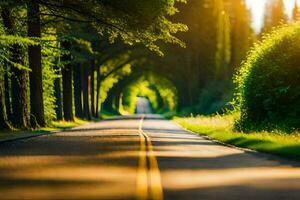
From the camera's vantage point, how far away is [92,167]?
639 inches

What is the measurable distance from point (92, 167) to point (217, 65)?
7497 centimetres

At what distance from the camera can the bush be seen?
1236 inches

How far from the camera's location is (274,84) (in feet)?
107

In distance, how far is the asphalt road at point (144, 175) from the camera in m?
11.4

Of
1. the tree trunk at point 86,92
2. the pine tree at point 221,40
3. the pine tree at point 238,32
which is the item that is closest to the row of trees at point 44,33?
the tree trunk at point 86,92

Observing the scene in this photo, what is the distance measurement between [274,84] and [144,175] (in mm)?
19089

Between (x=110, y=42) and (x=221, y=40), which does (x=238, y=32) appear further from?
(x=110, y=42)

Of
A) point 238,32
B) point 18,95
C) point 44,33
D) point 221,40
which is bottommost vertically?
point 18,95

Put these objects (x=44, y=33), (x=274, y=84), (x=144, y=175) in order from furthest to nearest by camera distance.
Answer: (x=44, y=33) < (x=274, y=84) < (x=144, y=175)

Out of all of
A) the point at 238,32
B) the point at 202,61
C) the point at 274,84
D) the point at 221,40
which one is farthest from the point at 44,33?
the point at 238,32

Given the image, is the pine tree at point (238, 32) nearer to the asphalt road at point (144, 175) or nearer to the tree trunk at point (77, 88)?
the tree trunk at point (77, 88)

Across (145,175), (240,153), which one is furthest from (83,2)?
(145,175)

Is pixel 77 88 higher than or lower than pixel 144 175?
higher

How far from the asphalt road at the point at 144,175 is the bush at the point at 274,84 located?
10185mm
